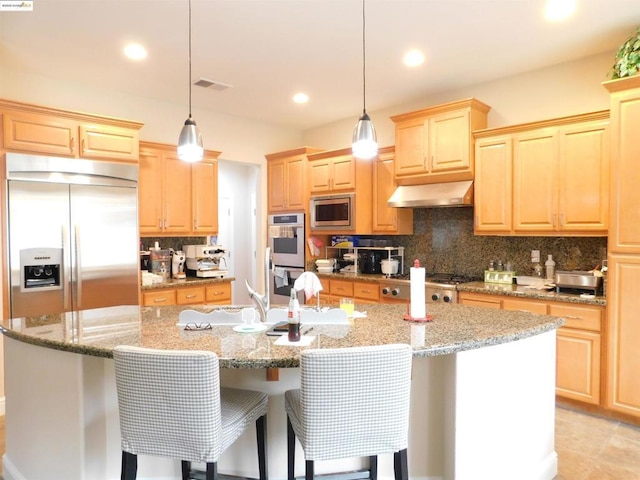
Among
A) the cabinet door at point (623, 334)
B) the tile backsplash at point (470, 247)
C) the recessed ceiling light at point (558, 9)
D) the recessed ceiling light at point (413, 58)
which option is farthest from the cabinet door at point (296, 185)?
the cabinet door at point (623, 334)

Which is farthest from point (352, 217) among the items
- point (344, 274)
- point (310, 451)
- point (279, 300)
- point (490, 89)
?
point (310, 451)

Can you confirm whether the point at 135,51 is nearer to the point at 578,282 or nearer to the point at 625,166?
the point at 625,166

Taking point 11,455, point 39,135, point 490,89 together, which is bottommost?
point 11,455

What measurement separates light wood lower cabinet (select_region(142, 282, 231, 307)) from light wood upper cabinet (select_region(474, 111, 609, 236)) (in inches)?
105

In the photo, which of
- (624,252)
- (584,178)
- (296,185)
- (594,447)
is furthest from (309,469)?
(296,185)

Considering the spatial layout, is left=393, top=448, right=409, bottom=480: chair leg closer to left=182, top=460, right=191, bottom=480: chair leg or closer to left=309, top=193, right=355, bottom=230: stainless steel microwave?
left=182, top=460, right=191, bottom=480: chair leg

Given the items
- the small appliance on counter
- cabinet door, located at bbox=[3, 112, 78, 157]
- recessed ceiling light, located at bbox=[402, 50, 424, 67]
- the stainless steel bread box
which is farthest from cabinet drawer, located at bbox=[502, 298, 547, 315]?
cabinet door, located at bbox=[3, 112, 78, 157]

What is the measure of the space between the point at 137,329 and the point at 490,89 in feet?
12.2

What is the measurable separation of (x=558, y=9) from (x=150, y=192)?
3.72m

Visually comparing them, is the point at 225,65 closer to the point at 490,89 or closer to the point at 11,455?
the point at 490,89

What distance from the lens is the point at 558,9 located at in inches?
108

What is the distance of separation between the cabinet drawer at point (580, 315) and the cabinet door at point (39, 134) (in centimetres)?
406

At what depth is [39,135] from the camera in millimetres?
3375

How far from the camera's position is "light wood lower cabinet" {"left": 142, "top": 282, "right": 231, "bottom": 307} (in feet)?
13.4
